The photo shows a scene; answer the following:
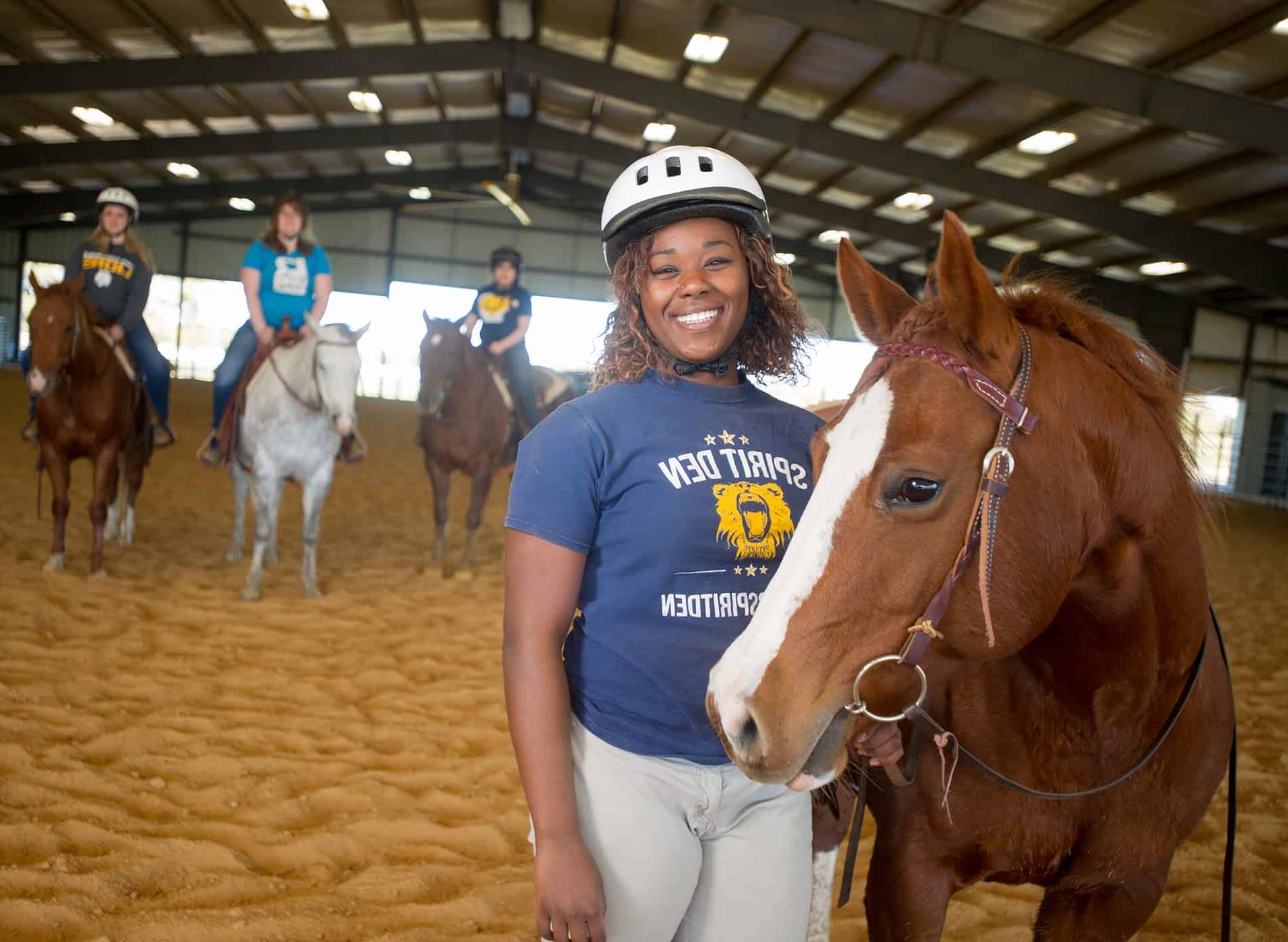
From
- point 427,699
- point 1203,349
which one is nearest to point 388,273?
point 1203,349

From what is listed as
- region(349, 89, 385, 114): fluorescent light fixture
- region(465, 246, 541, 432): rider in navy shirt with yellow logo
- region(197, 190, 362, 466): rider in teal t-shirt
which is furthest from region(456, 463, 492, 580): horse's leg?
region(349, 89, 385, 114): fluorescent light fixture

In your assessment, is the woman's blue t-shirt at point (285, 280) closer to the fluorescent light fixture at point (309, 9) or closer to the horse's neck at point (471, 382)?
the horse's neck at point (471, 382)

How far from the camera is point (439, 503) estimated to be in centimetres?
740

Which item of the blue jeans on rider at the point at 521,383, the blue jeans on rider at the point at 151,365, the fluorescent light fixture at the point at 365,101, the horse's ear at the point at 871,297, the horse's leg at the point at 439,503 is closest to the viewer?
the horse's ear at the point at 871,297

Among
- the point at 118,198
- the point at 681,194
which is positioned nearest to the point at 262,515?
the point at 118,198

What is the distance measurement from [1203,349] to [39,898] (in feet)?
82.8

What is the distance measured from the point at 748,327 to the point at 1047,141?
12.8 m

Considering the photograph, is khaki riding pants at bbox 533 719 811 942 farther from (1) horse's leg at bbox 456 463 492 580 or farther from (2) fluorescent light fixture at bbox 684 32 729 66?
(2) fluorescent light fixture at bbox 684 32 729 66

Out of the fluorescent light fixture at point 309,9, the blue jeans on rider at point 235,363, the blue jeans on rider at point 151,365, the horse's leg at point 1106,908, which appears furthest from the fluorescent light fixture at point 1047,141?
the horse's leg at point 1106,908

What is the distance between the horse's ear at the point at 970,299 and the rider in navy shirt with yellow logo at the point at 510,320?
21.9 ft

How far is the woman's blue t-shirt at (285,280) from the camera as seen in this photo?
241 inches

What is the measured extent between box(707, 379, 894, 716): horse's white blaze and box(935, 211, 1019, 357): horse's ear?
0.15m

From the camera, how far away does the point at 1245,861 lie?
3.25 m

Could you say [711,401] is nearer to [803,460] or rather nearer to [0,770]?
[803,460]
